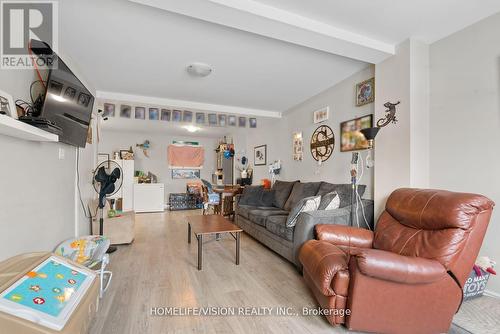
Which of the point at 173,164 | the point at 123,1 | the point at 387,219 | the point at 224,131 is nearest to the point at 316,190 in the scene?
the point at 387,219

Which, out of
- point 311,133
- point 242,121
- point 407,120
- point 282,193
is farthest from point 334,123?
point 242,121

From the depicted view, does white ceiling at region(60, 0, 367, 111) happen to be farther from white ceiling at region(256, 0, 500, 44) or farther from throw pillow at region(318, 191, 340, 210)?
throw pillow at region(318, 191, 340, 210)

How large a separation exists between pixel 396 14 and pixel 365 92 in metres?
1.01

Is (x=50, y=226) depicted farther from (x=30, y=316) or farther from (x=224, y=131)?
(x=224, y=131)

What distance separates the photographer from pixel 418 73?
7.32 ft

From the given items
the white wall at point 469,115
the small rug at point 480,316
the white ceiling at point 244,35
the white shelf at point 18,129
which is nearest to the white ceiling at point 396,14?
the white ceiling at point 244,35

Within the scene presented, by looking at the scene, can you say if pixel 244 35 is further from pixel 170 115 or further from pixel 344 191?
pixel 170 115

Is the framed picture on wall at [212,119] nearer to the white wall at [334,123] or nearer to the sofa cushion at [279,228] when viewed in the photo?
the white wall at [334,123]

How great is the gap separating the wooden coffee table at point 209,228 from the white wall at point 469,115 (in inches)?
86.1

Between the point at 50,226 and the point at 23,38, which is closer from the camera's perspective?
the point at 23,38

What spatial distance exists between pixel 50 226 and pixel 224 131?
196 inches

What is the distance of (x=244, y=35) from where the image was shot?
2133 mm

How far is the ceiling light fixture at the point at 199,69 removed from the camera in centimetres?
267

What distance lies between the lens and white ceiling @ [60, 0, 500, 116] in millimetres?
1751
